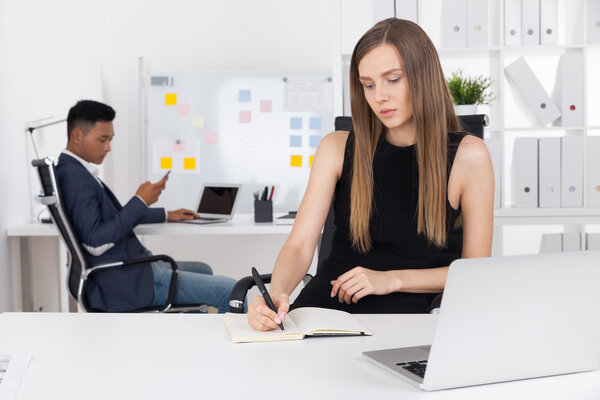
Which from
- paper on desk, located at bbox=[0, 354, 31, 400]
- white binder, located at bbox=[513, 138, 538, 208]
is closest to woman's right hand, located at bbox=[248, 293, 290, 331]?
paper on desk, located at bbox=[0, 354, 31, 400]

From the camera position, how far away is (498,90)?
10.9 ft

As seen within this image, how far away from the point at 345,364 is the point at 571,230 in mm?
2907

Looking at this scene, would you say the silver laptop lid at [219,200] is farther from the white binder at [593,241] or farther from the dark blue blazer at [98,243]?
the white binder at [593,241]

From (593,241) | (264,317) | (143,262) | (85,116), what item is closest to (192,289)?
(143,262)

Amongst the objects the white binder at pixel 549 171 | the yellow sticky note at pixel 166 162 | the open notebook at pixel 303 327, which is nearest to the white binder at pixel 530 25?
the white binder at pixel 549 171

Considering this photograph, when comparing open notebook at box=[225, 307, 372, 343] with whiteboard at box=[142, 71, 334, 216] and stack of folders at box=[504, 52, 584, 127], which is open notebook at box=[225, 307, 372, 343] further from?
whiteboard at box=[142, 71, 334, 216]

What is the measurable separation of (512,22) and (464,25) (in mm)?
231

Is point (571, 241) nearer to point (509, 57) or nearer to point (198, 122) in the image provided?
point (509, 57)

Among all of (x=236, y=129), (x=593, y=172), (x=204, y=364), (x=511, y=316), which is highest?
(x=236, y=129)

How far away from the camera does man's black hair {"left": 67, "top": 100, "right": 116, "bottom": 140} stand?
3.02m

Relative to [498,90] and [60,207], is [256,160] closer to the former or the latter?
[498,90]

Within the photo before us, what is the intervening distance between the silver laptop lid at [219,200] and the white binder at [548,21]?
5.46ft

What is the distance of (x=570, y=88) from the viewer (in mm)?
3201

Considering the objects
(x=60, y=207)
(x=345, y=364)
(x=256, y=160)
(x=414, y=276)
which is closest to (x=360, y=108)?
(x=414, y=276)
